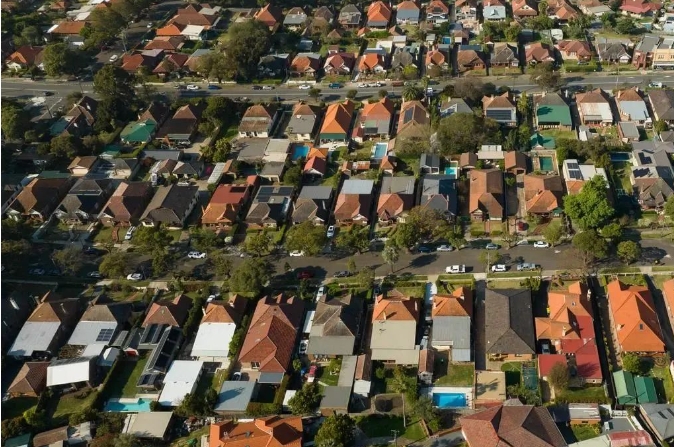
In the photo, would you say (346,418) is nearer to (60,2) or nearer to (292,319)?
(292,319)

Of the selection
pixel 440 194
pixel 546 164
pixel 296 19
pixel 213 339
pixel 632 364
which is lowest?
pixel 546 164

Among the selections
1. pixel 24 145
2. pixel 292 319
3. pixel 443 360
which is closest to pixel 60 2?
pixel 24 145

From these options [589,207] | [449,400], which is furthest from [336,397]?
[589,207]

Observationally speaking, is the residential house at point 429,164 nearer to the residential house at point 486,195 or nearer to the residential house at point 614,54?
the residential house at point 486,195

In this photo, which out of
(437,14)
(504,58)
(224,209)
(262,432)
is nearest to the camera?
(262,432)

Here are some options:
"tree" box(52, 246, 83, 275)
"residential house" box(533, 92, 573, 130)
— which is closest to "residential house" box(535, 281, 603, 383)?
"residential house" box(533, 92, 573, 130)

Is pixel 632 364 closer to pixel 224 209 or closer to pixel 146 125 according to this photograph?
pixel 224 209
